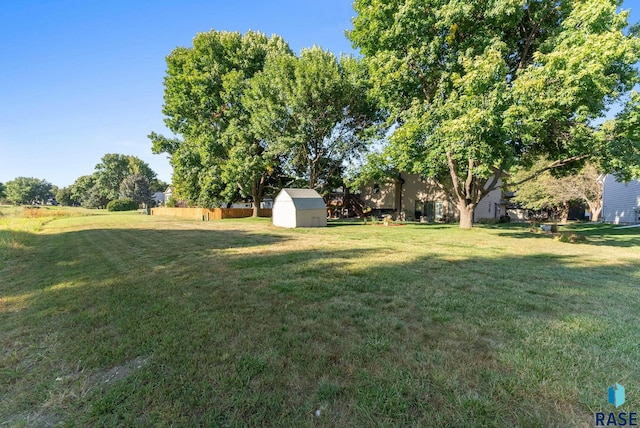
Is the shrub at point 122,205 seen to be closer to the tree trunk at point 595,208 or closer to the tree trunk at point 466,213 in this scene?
the tree trunk at point 466,213

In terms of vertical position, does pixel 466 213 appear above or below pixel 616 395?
above

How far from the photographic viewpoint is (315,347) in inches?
120

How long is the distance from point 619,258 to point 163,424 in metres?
11.9

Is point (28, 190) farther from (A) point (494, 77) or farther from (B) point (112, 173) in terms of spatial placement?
(A) point (494, 77)

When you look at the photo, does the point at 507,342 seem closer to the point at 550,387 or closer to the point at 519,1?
the point at 550,387

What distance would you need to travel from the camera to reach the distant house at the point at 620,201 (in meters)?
23.5

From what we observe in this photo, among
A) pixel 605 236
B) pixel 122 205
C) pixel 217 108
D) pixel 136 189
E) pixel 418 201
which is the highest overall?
pixel 217 108

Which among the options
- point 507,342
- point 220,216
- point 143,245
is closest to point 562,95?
point 507,342

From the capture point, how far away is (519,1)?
41.9 ft

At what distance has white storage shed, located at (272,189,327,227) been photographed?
61.5 ft

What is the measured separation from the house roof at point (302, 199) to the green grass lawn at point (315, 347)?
1270cm

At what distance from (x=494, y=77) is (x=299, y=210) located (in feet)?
40.0

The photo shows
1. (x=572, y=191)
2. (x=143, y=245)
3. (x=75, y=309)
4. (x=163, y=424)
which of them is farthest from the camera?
(x=572, y=191)

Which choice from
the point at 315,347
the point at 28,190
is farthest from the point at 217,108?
the point at 28,190
